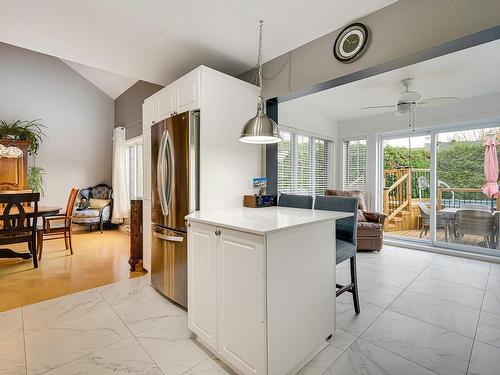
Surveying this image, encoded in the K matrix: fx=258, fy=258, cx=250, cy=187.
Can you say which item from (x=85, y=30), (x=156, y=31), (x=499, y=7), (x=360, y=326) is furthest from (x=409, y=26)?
(x=85, y=30)

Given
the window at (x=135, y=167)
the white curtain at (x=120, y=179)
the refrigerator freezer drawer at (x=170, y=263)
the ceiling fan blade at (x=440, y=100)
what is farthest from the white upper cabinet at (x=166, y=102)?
the white curtain at (x=120, y=179)

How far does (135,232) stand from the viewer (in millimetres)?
3379

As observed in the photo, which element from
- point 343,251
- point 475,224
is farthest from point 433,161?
point 343,251

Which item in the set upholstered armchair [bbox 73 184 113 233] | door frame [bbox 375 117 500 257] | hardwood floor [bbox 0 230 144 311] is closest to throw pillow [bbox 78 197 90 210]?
upholstered armchair [bbox 73 184 113 233]

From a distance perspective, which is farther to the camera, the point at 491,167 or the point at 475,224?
the point at 475,224

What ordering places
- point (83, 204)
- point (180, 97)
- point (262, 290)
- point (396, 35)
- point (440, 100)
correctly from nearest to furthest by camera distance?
point (262, 290) < point (396, 35) < point (180, 97) < point (440, 100) < point (83, 204)

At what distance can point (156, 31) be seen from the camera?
2.34 metres

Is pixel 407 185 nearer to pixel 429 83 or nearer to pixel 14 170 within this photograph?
pixel 429 83

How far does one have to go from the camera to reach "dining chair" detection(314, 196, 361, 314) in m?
2.21

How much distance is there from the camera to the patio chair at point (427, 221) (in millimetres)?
4568

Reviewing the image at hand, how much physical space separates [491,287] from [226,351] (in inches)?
125

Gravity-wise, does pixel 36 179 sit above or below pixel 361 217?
above

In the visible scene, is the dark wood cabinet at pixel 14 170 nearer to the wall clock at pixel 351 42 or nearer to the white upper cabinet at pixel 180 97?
the white upper cabinet at pixel 180 97

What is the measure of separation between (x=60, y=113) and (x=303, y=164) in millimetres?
5505
